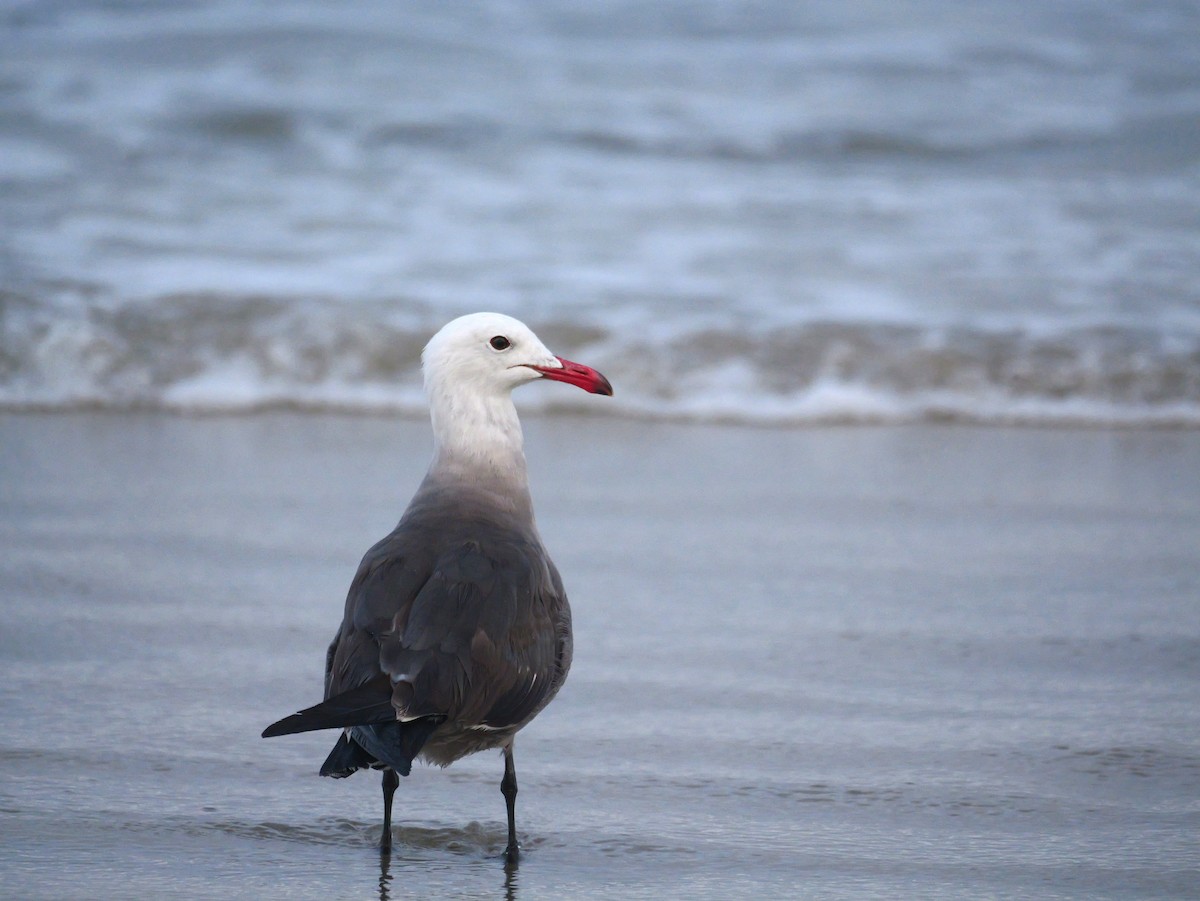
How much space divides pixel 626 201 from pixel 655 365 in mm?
3362

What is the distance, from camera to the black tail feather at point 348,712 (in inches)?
105

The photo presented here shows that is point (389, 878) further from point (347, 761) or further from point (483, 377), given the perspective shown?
point (483, 377)

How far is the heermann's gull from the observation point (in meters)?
2.81

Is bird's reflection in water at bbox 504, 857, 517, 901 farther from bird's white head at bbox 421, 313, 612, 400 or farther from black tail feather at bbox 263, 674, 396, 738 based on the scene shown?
bird's white head at bbox 421, 313, 612, 400

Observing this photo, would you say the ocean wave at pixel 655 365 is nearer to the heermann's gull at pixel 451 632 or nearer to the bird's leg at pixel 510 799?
the heermann's gull at pixel 451 632

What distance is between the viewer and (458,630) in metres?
3.04

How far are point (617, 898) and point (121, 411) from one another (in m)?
4.77

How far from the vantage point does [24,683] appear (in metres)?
3.99

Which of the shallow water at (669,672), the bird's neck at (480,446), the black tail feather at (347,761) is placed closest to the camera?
the black tail feather at (347,761)

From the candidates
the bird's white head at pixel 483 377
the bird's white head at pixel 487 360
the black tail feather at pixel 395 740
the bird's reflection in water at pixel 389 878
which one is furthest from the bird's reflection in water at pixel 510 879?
the bird's white head at pixel 487 360

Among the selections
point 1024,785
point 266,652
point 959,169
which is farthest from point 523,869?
point 959,169

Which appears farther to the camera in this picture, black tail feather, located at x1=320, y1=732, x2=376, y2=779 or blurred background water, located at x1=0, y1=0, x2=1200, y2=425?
blurred background water, located at x1=0, y1=0, x2=1200, y2=425

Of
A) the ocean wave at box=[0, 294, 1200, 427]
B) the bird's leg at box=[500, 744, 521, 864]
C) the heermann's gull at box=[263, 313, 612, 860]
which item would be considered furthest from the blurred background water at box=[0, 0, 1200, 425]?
the bird's leg at box=[500, 744, 521, 864]

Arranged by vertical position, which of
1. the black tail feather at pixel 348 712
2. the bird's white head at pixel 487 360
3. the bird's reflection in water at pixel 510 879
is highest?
the bird's white head at pixel 487 360
